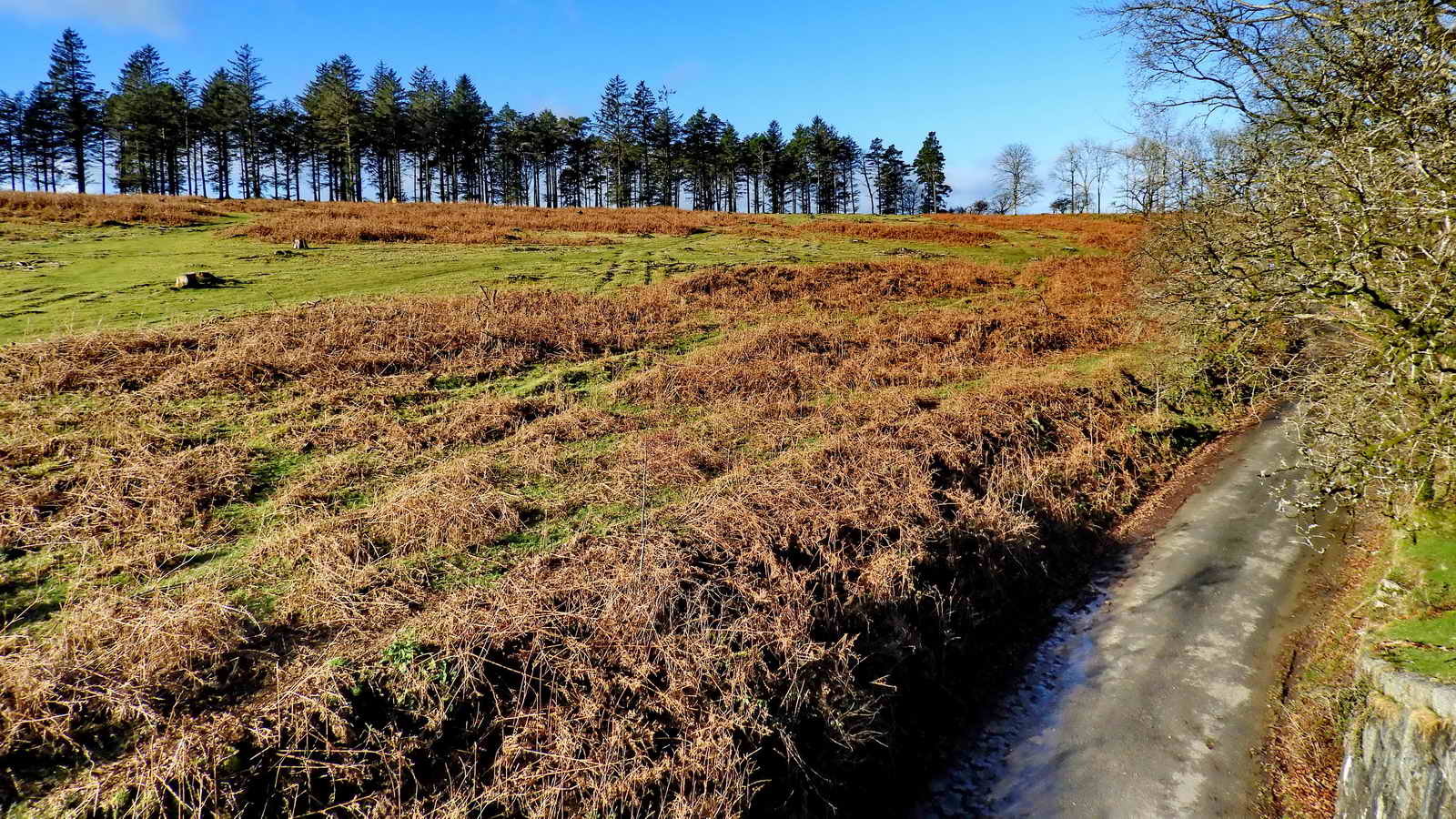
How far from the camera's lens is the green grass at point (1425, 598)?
7129 millimetres

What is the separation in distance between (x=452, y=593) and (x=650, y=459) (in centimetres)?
468

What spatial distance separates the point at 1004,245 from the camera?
4272 cm

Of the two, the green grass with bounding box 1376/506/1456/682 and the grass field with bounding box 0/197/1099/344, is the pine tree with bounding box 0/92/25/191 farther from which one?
the green grass with bounding box 1376/506/1456/682

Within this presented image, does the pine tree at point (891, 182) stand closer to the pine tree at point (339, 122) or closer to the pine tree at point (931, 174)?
the pine tree at point (931, 174)

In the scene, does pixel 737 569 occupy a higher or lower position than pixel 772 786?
higher

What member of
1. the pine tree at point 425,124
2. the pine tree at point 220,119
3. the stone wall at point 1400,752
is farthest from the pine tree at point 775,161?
the stone wall at point 1400,752

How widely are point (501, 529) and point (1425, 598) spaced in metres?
12.8

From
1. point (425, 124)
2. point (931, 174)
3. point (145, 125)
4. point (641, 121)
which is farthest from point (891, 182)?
point (145, 125)

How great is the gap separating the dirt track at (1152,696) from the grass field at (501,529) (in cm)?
106

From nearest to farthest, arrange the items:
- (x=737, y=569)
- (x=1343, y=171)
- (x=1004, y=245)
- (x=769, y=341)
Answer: (x=1343, y=171) → (x=737, y=569) → (x=769, y=341) → (x=1004, y=245)

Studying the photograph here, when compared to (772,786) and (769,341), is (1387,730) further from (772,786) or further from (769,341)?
(769,341)

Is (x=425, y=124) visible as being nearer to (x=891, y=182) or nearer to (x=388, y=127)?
(x=388, y=127)

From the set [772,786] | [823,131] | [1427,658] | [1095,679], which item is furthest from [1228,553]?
[823,131]

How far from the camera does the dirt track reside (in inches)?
322
